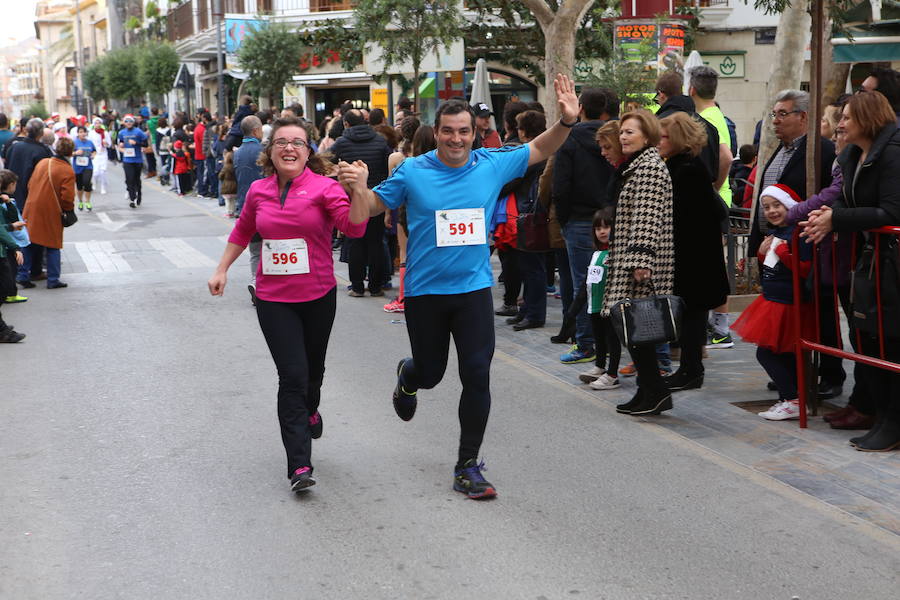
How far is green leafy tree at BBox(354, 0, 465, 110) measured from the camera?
17641 millimetres

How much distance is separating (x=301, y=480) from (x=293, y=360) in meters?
0.58

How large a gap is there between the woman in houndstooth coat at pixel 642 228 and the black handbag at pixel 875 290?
116cm

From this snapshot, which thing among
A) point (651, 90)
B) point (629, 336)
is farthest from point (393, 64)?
point (629, 336)

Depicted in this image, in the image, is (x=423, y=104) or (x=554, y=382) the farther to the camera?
(x=423, y=104)

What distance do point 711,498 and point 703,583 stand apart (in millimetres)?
1110

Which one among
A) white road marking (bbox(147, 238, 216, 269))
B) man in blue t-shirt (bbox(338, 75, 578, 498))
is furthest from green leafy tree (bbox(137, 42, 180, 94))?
man in blue t-shirt (bbox(338, 75, 578, 498))

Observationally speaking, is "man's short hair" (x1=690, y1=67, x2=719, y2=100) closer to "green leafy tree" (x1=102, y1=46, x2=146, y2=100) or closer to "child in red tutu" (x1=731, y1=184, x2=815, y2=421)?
"child in red tutu" (x1=731, y1=184, x2=815, y2=421)

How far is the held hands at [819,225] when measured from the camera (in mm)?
6059

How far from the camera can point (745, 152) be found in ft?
44.4

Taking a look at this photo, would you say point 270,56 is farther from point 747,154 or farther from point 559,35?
point 747,154

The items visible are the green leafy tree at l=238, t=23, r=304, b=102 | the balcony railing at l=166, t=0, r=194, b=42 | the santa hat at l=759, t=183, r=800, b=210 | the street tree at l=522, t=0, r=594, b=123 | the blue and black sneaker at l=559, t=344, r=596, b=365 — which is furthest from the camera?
the balcony railing at l=166, t=0, r=194, b=42

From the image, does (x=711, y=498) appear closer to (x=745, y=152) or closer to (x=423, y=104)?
(x=745, y=152)

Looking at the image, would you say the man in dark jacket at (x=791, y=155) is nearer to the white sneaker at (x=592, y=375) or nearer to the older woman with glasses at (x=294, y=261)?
the white sneaker at (x=592, y=375)

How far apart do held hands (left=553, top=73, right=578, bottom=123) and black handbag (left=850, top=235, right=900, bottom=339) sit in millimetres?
1850
